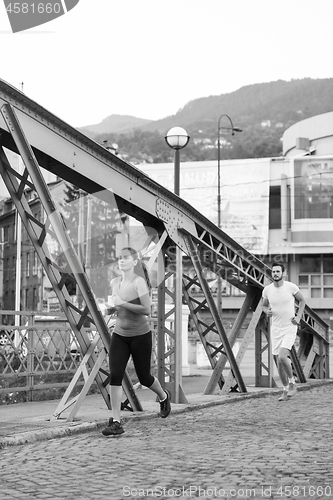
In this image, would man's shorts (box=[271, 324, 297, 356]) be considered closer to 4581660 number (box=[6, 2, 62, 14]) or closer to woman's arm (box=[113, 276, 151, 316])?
woman's arm (box=[113, 276, 151, 316])

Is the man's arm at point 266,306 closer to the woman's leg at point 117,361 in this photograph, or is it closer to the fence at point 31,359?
the fence at point 31,359

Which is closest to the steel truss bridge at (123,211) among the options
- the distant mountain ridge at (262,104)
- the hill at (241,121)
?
the hill at (241,121)

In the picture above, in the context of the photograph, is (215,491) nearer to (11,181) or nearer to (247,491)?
(247,491)

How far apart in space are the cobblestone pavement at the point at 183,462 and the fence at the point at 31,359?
3.18 metres

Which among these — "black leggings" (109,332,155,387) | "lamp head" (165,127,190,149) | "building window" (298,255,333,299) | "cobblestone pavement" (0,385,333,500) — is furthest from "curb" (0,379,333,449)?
"building window" (298,255,333,299)

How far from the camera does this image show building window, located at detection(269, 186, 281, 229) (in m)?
68.6

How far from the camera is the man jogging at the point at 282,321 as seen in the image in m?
12.5

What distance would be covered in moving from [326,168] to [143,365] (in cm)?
5913

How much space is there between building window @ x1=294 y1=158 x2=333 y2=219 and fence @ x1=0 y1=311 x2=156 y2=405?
5459 cm

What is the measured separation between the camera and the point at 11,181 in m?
8.50

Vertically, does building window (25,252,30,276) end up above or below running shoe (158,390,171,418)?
above

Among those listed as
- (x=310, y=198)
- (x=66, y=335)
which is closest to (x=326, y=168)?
(x=310, y=198)

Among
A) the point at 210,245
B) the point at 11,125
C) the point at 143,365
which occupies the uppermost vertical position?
the point at 11,125

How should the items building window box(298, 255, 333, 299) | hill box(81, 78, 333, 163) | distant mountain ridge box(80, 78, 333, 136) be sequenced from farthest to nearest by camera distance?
distant mountain ridge box(80, 78, 333, 136)
hill box(81, 78, 333, 163)
building window box(298, 255, 333, 299)
